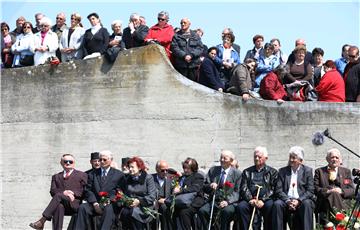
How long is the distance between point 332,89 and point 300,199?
351cm

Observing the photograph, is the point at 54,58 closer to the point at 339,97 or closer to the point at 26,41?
the point at 26,41

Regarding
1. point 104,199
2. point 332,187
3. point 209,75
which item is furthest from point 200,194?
point 209,75

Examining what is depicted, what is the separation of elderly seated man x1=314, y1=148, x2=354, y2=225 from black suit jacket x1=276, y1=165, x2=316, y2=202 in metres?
0.17

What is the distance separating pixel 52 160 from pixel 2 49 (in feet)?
10.8

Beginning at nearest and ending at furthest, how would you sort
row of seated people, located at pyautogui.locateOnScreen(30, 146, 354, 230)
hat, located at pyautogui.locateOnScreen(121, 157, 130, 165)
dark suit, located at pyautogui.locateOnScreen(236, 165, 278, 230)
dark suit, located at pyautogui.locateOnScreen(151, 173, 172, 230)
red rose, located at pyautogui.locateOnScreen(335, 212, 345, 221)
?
1. red rose, located at pyautogui.locateOnScreen(335, 212, 345, 221)
2. row of seated people, located at pyautogui.locateOnScreen(30, 146, 354, 230)
3. dark suit, located at pyautogui.locateOnScreen(236, 165, 278, 230)
4. dark suit, located at pyautogui.locateOnScreen(151, 173, 172, 230)
5. hat, located at pyautogui.locateOnScreen(121, 157, 130, 165)

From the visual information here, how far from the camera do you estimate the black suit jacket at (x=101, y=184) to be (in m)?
21.7

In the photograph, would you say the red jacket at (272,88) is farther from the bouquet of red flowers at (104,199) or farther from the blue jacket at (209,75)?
the bouquet of red flowers at (104,199)

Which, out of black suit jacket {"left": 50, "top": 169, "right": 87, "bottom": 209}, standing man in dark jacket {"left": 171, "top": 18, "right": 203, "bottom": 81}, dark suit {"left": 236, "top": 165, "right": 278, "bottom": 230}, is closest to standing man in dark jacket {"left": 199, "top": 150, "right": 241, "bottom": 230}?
dark suit {"left": 236, "top": 165, "right": 278, "bottom": 230}

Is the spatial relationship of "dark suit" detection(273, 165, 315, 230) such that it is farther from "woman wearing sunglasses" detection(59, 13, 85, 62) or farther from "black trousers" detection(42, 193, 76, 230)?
"woman wearing sunglasses" detection(59, 13, 85, 62)

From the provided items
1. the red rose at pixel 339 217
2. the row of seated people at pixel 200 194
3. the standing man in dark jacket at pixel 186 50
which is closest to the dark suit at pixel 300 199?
the row of seated people at pixel 200 194

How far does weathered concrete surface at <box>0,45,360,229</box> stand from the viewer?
915 inches

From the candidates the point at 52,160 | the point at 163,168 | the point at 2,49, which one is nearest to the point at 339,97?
the point at 163,168

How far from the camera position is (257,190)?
20.8m

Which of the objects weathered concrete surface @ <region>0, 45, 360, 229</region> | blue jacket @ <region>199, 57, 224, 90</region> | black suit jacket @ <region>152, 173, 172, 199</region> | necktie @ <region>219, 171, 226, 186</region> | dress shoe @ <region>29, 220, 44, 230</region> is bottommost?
dress shoe @ <region>29, 220, 44, 230</region>
